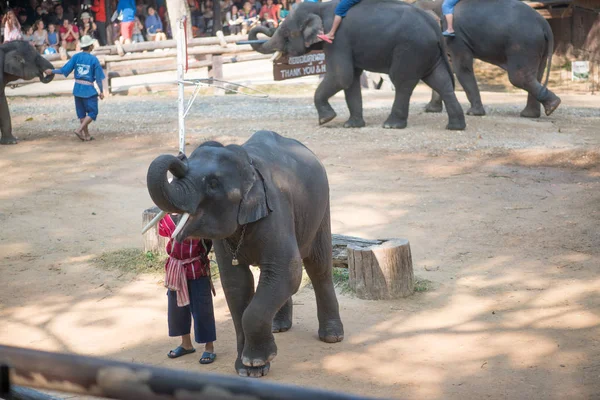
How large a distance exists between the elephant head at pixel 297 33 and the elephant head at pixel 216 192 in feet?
30.1

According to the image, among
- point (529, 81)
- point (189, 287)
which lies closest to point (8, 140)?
point (529, 81)

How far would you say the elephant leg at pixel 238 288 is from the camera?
5.04 metres

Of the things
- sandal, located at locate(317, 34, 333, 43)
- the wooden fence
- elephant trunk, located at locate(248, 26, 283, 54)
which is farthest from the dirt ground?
the wooden fence

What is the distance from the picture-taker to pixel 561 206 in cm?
909

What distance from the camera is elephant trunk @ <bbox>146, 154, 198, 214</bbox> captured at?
13.6ft

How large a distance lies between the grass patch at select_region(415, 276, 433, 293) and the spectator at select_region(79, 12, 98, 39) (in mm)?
18356

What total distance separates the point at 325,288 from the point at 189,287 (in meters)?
0.98

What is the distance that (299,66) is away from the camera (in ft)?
47.9

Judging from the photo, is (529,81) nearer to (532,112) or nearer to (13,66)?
(532,112)

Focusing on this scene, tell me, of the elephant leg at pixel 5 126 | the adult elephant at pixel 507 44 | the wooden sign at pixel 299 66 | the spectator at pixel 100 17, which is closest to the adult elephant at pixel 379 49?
the wooden sign at pixel 299 66

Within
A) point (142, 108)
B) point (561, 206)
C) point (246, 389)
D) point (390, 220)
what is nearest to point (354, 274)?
point (390, 220)

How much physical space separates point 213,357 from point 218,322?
806 millimetres

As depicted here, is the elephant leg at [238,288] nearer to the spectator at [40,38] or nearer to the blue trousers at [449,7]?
the blue trousers at [449,7]

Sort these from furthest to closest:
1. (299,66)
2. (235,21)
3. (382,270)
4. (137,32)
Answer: (235,21) < (137,32) < (299,66) < (382,270)
